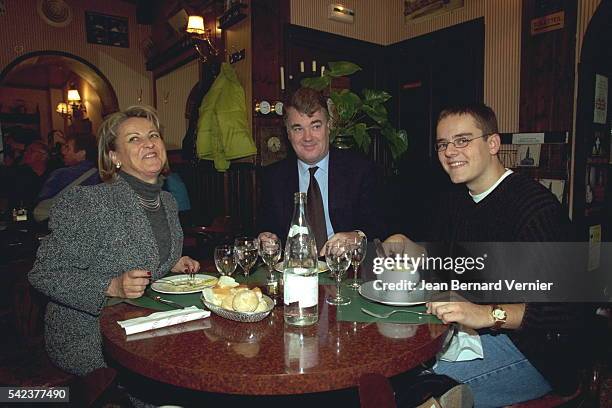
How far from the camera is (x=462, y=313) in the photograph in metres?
1.18

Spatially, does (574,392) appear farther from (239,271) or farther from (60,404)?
(60,404)

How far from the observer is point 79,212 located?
1.60m

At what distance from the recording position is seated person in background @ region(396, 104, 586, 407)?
1312 mm

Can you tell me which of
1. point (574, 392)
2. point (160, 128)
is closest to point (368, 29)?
point (160, 128)

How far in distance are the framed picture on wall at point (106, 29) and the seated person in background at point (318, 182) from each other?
557 centimetres

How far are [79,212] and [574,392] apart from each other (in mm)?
1814

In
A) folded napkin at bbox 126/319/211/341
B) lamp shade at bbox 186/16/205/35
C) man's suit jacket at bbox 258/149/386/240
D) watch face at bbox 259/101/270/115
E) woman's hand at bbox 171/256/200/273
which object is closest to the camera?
folded napkin at bbox 126/319/211/341

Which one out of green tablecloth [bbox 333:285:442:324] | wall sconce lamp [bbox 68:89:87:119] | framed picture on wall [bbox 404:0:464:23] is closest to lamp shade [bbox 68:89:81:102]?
wall sconce lamp [bbox 68:89:87:119]

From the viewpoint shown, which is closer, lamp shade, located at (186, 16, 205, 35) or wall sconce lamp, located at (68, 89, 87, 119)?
lamp shade, located at (186, 16, 205, 35)

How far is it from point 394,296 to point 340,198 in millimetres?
1165

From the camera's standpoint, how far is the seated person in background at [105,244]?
1457 millimetres

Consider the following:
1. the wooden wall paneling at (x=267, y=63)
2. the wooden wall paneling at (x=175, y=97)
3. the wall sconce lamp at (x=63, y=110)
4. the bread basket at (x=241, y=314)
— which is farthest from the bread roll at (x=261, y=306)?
the wall sconce lamp at (x=63, y=110)

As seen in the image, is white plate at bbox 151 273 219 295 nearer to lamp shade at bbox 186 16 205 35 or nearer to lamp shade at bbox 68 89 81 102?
lamp shade at bbox 186 16 205 35

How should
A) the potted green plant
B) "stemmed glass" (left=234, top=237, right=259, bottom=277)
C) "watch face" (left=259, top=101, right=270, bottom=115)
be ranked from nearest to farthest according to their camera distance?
"stemmed glass" (left=234, top=237, right=259, bottom=277) < the potted green plant < "watch face" (left=259, top=101, right=270, bottom=115)
